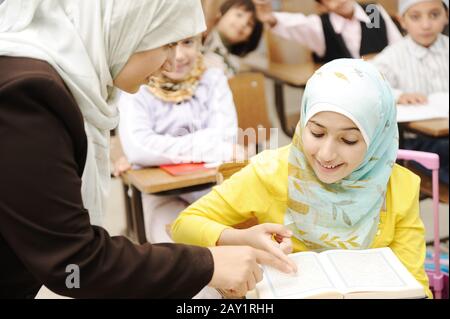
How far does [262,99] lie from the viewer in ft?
9.21

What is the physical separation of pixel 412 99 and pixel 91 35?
2.06 meters

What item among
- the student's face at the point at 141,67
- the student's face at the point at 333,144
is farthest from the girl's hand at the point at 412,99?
the student's face at the point at 141,67

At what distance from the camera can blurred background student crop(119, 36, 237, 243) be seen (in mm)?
2223

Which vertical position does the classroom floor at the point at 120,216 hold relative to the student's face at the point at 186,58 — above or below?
below

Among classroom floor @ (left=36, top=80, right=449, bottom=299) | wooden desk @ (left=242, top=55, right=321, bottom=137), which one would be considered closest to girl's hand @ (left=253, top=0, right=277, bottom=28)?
wooden desk @ (left=242, top=55, right=321, bottom=137)

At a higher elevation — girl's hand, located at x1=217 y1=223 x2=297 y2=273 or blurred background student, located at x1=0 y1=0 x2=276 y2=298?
blurred background student, located at x1=0 y1=0 x2=276 y2=298

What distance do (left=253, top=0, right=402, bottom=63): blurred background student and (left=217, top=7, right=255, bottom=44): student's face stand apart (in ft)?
0.62

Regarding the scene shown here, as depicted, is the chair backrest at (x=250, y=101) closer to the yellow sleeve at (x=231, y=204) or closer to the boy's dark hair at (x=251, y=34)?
the boy's dark hair at (x=251, y=34)

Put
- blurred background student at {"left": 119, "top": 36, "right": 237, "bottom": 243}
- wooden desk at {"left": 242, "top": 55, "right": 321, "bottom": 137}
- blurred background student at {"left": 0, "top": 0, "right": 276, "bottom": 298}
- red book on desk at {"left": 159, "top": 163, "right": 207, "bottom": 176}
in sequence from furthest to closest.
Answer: wooden desk at {"left": 242, "top": 55, "right": 321, "bottom": 137}, blurred background student at {"left": 119, "top": 36, "right": 237, "bottom": 243}, red book on desk at {"left": 159, "top": 163, "right": 207, "bottom": 176}, blurred background student at {"left": 0, "top": 0, "right": 276, "bottom": 298}

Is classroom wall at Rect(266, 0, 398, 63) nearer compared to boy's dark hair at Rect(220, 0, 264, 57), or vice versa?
boy's dark hair at Rect(220, 0, 264, 57)

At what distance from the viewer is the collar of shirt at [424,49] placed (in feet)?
10.2

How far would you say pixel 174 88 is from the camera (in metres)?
2.49

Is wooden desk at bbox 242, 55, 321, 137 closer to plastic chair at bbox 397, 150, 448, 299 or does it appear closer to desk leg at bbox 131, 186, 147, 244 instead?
desk leg at bbox 131, 186, 147, 244

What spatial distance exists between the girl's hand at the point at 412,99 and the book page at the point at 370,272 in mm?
1703
